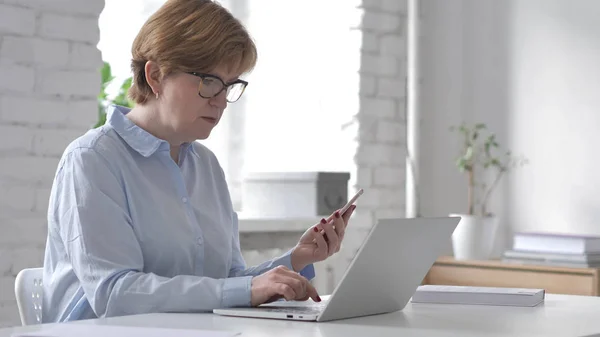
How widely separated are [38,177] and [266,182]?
1075 mm

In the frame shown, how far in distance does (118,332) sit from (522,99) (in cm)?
277

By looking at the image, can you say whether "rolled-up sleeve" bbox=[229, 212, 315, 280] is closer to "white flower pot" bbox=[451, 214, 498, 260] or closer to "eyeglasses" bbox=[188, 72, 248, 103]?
"eyeglasses" bbox=[188, 72, 248, 103]

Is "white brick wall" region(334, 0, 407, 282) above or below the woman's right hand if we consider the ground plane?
above

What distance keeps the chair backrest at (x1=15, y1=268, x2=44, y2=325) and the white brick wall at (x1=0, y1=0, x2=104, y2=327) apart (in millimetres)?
720

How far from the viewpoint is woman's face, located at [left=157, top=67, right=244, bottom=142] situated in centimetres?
202

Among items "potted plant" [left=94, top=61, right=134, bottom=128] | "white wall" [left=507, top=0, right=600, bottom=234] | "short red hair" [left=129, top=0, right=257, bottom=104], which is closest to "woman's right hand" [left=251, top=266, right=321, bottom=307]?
"short red hair" [left=129, top=0, right=257, bottom=104]

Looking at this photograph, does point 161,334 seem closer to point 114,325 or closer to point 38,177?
point 114,325

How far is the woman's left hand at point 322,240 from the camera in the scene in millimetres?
2016

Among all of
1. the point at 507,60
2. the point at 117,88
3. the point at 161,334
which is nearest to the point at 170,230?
the point at 161,334

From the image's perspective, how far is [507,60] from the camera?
13.0 ft

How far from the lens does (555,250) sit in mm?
3465

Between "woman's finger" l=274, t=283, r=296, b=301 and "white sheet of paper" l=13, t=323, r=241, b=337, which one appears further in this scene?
"woman's finger" l=274, t=283, r=296, b=301

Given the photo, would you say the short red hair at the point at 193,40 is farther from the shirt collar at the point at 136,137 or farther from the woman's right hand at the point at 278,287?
the woman's right hand at the point at 278,287

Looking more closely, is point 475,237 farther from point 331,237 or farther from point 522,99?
point 331,237
